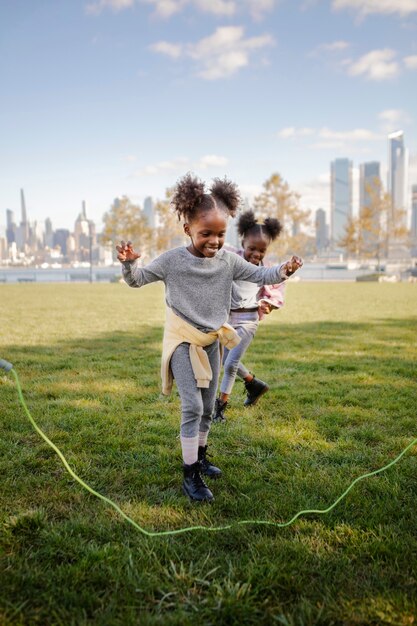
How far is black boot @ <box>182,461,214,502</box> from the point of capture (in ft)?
9.73

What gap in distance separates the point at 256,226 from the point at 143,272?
1928mm

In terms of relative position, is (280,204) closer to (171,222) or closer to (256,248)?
(171,222)

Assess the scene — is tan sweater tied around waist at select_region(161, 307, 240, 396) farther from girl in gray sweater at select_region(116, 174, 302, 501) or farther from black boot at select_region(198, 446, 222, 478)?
black boot at select_region(198, 446, 222, 478)

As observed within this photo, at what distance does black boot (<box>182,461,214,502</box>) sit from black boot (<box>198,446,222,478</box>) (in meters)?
0.16

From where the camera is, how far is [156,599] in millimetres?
2098

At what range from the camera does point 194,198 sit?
3148mm

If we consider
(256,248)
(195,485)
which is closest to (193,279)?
(195,485)

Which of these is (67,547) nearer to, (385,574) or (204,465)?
(204,465)

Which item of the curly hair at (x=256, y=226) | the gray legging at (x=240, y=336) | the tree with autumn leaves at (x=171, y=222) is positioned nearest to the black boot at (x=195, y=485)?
the gray legging at (x=240, y=336)

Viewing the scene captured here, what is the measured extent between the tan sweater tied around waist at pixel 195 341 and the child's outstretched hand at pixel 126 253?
0.44 metres

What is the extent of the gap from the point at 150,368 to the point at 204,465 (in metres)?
3.44

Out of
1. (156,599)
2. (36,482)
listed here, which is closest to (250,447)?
(36,482)

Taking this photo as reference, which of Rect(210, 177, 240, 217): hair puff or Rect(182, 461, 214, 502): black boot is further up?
Rect(210, 177, 240, 217): hair puff

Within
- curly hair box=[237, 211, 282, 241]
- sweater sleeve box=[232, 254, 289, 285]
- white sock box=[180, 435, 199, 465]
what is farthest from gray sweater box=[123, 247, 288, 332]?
curly hair box=[237, 211, 282, 241]
